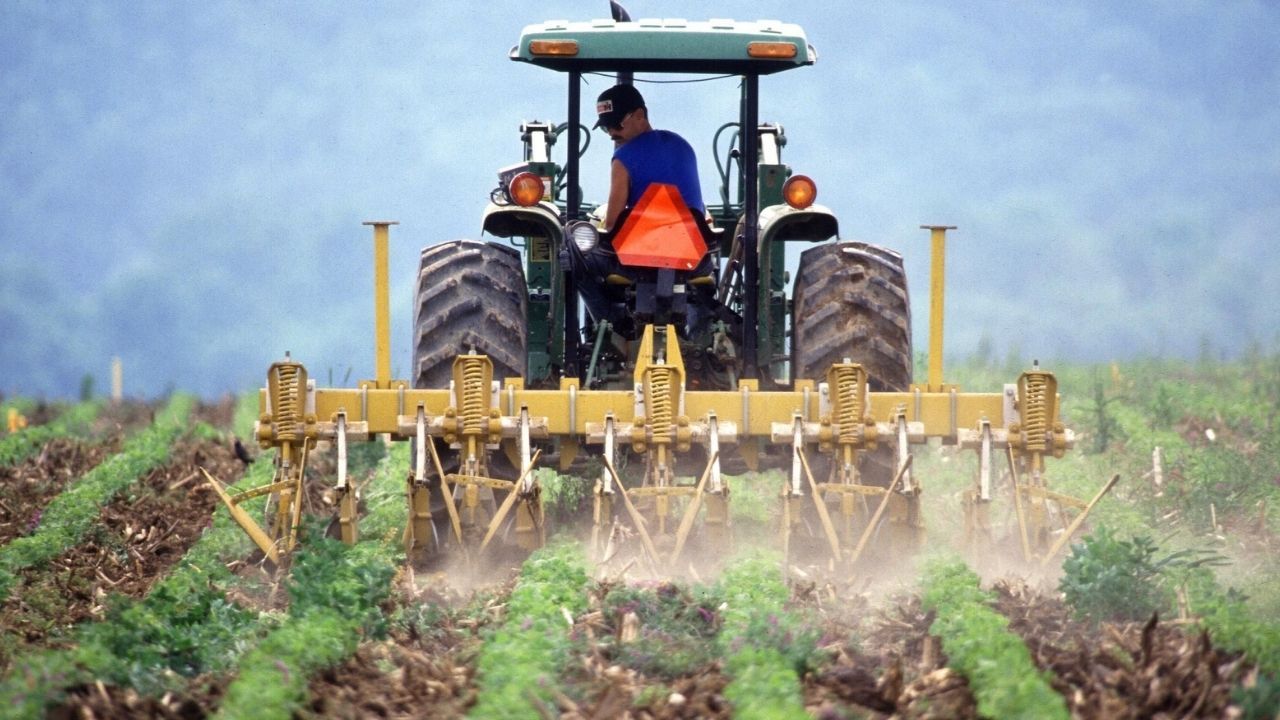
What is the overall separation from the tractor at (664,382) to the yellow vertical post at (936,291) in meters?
0.02

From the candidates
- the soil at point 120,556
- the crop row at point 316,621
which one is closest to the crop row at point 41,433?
the soil at point 120,556

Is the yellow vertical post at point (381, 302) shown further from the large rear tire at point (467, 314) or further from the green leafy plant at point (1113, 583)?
the green leafy plant at point (1113, 583)

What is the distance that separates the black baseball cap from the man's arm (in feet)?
0.79

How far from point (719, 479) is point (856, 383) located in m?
0.87

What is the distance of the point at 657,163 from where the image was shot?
9.75 meters

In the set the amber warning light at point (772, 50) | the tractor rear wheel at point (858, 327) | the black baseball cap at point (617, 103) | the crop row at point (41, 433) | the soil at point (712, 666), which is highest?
the amber warning light at point (772, 50)

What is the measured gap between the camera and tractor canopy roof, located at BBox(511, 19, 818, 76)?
9312mm

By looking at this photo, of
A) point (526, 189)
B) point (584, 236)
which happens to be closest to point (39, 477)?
point (526, 189)

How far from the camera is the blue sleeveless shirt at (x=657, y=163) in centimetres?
974

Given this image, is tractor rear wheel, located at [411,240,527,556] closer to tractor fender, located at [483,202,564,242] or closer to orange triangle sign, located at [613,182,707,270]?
tractor fender, located at [483,202,564,242]

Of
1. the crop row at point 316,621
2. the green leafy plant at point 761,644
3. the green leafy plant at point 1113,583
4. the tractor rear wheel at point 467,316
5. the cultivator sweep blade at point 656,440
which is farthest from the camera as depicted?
the tractor rear wheel at point 467,316

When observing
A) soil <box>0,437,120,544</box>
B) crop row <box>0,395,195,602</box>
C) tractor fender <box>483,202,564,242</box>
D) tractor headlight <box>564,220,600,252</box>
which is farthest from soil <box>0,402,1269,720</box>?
soil <box>0,437,120,544</box>

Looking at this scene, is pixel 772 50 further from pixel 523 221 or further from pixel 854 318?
pixel 523 221

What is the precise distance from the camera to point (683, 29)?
9.36 metres
